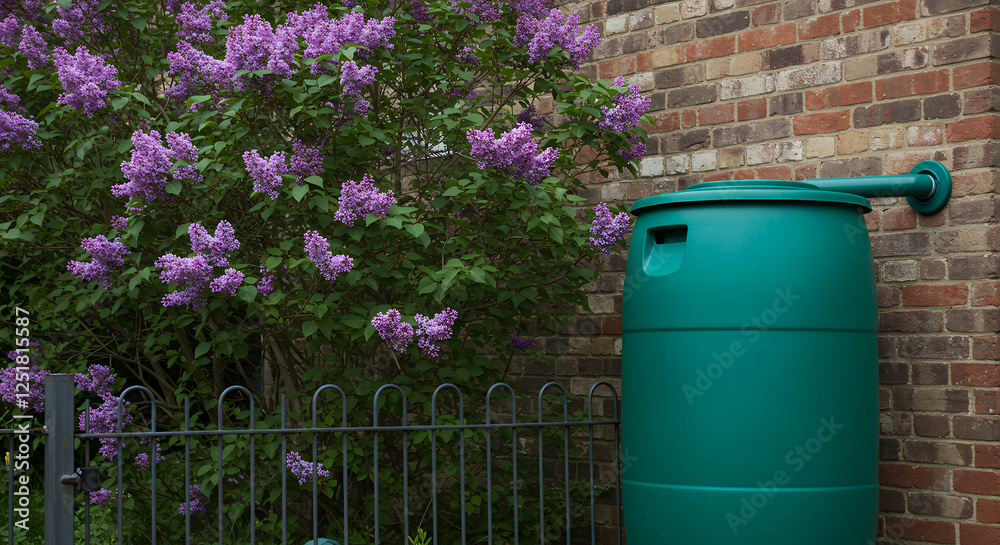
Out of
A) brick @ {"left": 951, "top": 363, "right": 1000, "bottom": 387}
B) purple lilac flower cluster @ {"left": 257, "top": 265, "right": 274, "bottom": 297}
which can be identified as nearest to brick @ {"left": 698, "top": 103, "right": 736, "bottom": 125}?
brick @ {"left": 951, "top": 363, "right": 1000, "bottom": 387}

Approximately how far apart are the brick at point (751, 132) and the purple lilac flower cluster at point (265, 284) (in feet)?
5.60

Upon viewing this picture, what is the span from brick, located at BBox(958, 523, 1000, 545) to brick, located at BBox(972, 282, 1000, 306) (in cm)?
67

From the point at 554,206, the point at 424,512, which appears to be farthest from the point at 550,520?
the point at 554,206

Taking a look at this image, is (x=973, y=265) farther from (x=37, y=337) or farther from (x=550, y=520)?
(x=37, y=337)

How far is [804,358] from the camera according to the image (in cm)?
241

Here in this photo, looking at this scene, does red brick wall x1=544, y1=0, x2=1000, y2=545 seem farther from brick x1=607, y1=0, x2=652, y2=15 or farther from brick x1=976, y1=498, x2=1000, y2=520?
brick x1=607, y1=0, x2=652, y2=15

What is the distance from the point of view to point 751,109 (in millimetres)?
3125

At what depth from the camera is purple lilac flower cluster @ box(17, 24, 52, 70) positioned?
3336mm

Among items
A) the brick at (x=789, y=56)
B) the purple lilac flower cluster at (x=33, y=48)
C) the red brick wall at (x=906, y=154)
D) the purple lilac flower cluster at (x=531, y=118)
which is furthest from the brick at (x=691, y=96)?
the purple lilac flower cluster at (x=33, y=48)

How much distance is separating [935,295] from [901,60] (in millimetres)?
766

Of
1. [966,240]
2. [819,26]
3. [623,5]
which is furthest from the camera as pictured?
[623,5]

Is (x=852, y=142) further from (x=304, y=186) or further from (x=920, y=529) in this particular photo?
(x=304, y=186)

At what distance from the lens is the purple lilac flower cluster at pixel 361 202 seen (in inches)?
102

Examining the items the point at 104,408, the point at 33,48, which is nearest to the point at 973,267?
the point at 104,408
